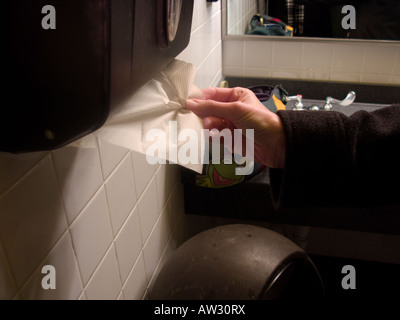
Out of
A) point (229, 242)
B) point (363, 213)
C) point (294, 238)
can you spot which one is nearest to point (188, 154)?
point (229, 242)

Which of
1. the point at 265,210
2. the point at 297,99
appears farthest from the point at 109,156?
the point at 297,99

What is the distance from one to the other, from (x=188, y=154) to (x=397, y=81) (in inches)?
50.3

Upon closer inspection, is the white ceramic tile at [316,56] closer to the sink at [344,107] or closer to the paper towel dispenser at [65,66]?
the sink at [344,107]

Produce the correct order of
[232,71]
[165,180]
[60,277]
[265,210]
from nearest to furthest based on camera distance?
[60,277]
[165,180]
[265,210]
[232,71]

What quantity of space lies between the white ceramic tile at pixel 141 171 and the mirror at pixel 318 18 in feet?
2.87

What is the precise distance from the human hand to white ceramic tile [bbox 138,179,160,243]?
26 cm

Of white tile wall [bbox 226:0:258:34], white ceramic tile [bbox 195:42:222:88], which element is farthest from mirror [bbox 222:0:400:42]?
white ceramic tile [bbox 195:42:222:88]

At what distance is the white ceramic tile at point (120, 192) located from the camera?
71 centimetres

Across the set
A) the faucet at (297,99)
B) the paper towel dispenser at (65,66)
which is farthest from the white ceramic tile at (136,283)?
the faucet at (297,99)

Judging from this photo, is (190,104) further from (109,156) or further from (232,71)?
(232,71)

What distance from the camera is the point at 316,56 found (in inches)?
58.7

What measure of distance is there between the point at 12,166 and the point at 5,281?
0.15m

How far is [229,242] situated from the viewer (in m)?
0.89
